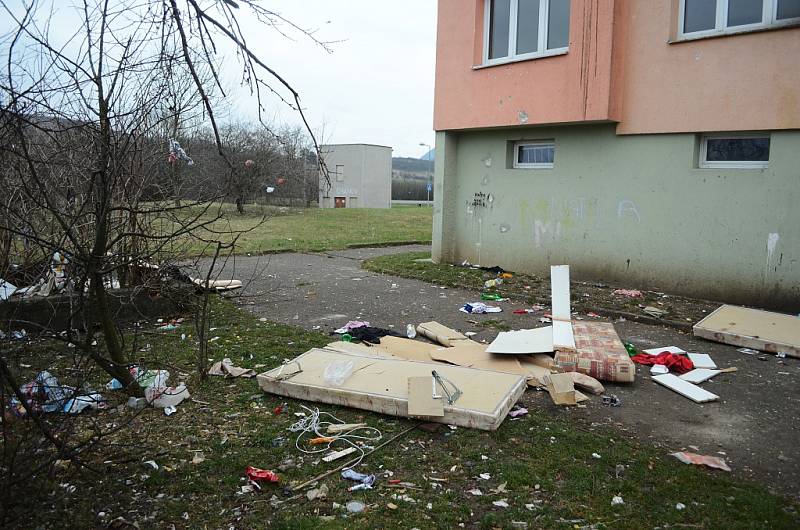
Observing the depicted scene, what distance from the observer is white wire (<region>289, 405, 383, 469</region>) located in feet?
12.9

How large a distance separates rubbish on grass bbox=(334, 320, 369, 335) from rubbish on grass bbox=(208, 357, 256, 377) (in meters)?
1.58

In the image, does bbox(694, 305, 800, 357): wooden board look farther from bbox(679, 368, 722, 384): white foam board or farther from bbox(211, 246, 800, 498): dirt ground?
bbox(679, 368, 722, 384): white foam board

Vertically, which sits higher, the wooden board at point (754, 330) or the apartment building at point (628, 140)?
the apartment building at point (628, 140)

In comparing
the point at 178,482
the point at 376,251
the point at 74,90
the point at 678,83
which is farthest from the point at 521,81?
the point at 178,482

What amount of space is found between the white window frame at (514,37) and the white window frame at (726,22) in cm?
169

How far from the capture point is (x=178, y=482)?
3477 mm

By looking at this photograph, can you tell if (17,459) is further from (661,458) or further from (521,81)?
(521,81)

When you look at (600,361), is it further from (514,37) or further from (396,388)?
(514,37)

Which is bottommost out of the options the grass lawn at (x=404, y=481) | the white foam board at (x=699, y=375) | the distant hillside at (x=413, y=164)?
the grass lawn at (x=404, y=481)

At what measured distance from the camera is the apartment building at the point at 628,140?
7953 mm

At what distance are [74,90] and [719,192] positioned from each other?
314 inches

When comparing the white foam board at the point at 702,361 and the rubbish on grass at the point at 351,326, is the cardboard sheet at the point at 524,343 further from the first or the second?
Answer: the rubbish on grass at the point at 351,326

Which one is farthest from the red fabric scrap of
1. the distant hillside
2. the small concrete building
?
the distant hillside

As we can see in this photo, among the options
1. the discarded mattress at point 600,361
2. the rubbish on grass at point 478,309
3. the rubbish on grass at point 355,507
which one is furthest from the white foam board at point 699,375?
the rubbish on grass at point 355,507
